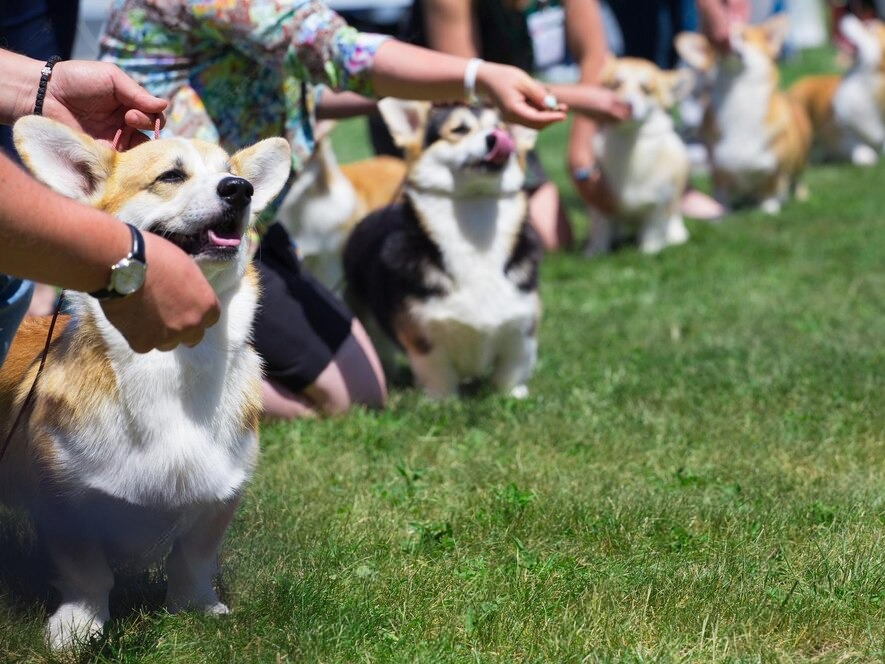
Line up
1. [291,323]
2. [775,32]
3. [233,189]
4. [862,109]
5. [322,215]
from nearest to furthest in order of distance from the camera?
[233,189]
[291,323]
[322,215]
[775,32]
[862,109]

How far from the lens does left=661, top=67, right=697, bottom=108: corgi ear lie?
6.18 metres

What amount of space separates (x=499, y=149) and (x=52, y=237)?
Result: 2.32 m

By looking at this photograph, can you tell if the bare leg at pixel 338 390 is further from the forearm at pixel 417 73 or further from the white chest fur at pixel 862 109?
the white chest fur at pixel 862 109

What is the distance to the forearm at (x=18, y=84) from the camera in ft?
6.99

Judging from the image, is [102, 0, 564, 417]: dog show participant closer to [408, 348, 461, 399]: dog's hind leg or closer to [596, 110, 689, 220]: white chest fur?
[408, 348, 461, 399]: dog's hind leg

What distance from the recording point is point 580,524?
243cm

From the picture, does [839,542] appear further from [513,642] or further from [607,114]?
[607,114]

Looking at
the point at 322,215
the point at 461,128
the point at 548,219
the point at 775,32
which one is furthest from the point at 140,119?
the point at 775,32

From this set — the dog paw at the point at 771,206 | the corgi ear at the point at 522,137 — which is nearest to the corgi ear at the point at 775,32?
the dog paw at the point at 771,206

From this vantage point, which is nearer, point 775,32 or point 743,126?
point 743,126

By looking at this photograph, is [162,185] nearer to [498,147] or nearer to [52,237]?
[52,237]

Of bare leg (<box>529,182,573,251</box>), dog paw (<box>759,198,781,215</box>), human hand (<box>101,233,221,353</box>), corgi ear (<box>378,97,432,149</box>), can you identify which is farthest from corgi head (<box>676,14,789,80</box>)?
human hand (<box>101,233,221,353</box>)

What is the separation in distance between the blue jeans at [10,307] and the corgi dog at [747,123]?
5.37 meters

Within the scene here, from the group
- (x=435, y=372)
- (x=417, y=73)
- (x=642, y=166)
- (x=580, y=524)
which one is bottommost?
(x=642, y=166)
